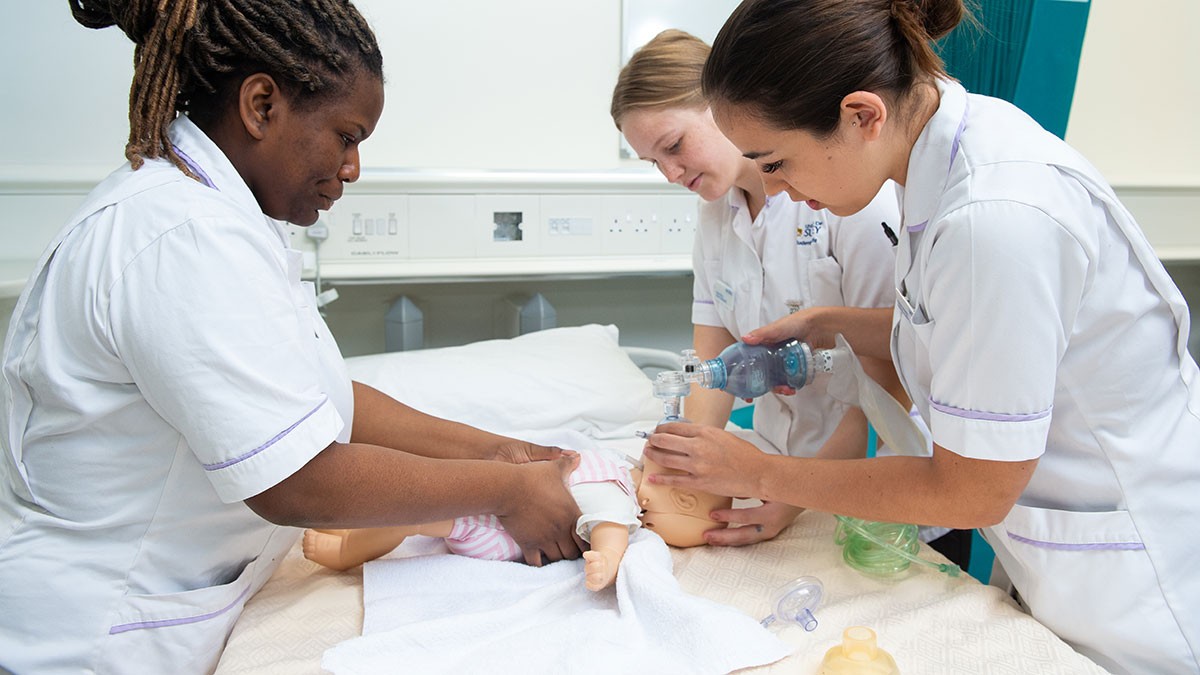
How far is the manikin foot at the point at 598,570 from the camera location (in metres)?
1.36

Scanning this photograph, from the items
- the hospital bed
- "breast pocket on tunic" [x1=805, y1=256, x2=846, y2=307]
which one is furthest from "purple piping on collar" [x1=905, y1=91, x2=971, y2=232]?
the hospital bed

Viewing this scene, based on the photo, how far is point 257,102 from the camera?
1117 millimetres

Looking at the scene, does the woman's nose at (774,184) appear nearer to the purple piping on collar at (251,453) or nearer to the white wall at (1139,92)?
the purple piping on collar at (251,453)

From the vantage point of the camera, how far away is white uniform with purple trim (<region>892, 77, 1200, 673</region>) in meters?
1.05

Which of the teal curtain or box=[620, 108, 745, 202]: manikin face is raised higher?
the teal curtain

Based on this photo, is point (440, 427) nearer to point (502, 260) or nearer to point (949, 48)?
point (502, 260)

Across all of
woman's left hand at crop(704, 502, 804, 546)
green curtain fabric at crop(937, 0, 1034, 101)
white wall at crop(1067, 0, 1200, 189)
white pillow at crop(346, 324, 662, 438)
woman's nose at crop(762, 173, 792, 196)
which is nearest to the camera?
woman's nose at crop(762, 173, 792, 196)

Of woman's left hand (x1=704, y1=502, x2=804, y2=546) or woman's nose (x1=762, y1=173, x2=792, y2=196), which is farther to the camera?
woman's left hand (x1=704, y1=502, x2=804, y2=546)

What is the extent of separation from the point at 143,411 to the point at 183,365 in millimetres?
148

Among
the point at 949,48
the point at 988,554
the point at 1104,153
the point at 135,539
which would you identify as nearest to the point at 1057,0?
the point at 949,48

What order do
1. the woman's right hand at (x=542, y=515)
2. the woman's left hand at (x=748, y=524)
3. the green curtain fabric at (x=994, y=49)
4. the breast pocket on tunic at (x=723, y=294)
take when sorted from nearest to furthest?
1. the woman's right hand at (x=542, y=515)
2. the woman's left hand at (x=748, y=524)
3. the breast pocket on tunic at (x=723, y=294)
4. the green curtain fabric at (x=994, y=49)

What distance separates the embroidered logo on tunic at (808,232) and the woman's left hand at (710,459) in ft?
1.66

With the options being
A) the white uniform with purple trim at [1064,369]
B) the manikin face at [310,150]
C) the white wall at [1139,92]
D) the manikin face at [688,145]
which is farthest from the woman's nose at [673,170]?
the white wall at [1139,92]

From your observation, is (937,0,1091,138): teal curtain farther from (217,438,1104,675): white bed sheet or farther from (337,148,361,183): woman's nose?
(337,148,361,183): woman's nose
